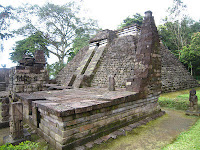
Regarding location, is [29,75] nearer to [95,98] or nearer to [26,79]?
[26,79]

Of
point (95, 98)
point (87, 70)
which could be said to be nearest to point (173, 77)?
point (87, 70)

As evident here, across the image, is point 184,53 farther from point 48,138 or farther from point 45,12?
point 45,12

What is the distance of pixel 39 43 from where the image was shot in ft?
73.7

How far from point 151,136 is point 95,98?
219 centimetres

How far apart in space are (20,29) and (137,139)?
24.4 m

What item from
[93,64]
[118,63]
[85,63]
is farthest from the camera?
[85,63]

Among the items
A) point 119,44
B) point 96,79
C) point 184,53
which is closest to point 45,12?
point 119,44

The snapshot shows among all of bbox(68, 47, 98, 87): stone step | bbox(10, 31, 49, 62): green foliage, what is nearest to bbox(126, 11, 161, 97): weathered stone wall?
bbox(68, 47, 98, 87): stone step

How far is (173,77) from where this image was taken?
14039 millimetres

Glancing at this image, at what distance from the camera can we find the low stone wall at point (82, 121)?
11.1 feet

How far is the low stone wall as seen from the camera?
338 centimetres

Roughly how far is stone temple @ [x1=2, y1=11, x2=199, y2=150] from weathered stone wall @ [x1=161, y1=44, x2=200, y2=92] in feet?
0.47

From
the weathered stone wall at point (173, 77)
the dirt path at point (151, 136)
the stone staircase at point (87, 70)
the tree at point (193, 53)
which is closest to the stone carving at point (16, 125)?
the dirt path at point (151, 136)

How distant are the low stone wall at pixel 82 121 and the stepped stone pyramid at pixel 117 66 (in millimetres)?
5348
